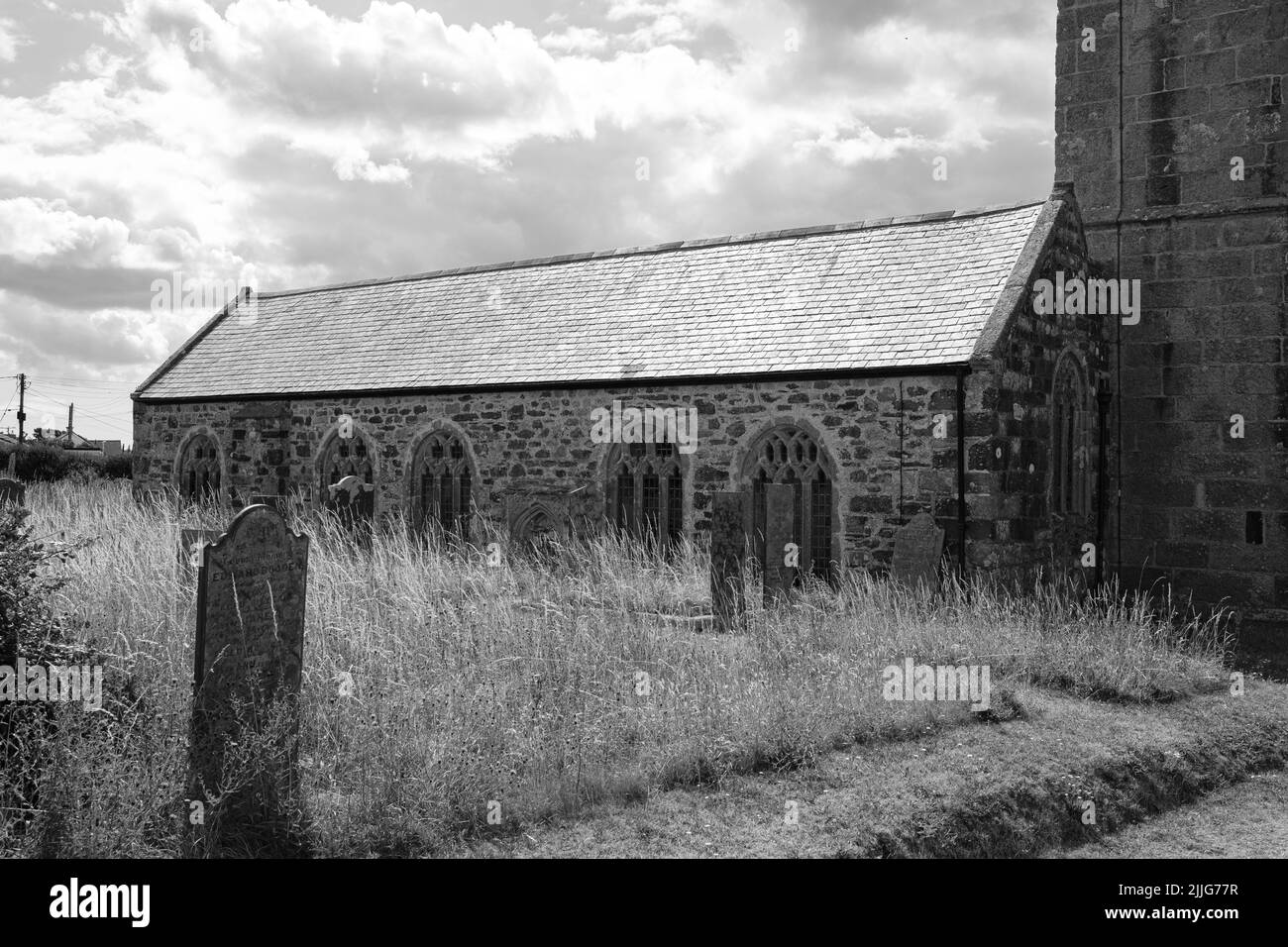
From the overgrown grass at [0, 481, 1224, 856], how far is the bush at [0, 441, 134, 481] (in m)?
25.9

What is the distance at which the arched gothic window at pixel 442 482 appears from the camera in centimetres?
1966

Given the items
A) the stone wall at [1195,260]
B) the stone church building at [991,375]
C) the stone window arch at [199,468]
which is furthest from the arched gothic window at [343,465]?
the stone wall at [1195,260]

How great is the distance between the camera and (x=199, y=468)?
77.7 feet

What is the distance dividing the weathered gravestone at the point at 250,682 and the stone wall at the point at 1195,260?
1425cm

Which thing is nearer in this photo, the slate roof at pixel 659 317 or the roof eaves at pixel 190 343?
the slate roof at pixel 659 317

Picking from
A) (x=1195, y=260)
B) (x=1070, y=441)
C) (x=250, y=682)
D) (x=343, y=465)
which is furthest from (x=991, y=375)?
(x=343, y=465)

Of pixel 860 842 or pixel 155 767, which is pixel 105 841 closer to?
pixel 155 767

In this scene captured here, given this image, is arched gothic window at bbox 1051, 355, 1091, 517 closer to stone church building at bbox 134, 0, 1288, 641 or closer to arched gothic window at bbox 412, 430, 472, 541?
stone church building at bbox 134, 0, 1288, 641

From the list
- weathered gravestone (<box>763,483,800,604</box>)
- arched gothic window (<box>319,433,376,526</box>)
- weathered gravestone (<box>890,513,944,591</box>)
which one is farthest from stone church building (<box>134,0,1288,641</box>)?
weathered gravestone (<box>763,483,800,604</box>)

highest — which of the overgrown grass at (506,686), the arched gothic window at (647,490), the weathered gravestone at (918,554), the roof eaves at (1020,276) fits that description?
the roof eaves at (1020,276)

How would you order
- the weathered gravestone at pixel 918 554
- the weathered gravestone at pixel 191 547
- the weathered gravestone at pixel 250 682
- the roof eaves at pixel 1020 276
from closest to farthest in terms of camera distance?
the weathered gravestone at pixel 250 682 < the weathered gravestone at pixel 191 547 < the weathered gravestone at pixel 918 554 < the roof eaves at pixel 1020 276

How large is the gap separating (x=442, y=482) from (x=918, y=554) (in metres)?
9.19

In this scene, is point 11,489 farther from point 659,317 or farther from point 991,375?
point 991,375

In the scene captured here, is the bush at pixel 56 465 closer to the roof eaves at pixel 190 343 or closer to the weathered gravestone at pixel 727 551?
the roof eaves at pixel 190 343
